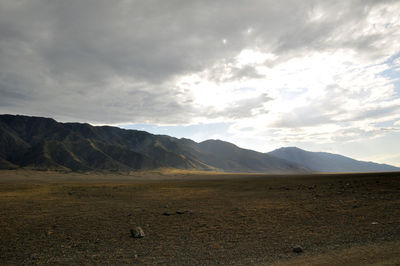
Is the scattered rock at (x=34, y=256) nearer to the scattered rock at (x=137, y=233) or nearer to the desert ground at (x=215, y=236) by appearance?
the desert ground at (x=215, y=236)

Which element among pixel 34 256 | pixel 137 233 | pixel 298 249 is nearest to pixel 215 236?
pixel 137 233

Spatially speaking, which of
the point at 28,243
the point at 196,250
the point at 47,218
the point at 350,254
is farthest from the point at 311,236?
the point at 47,218

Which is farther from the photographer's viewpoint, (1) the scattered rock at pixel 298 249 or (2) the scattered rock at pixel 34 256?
(2) the scattered rock at pixel 34 256

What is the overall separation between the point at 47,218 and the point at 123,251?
12.1 metres

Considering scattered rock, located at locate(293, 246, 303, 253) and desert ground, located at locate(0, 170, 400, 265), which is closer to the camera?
desert ground, located at locate(0, 170, 400, 265)

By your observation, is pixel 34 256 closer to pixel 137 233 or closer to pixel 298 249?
pixel 137 233

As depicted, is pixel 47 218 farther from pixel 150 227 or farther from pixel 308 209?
pixel 308 209

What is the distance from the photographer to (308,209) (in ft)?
65.5

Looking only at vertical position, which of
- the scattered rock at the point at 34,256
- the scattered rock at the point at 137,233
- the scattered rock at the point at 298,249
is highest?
the scattered rock at the point at 298,249

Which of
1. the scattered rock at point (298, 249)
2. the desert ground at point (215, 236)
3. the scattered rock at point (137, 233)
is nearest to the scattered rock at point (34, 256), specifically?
the desert ground at point (215, 236)

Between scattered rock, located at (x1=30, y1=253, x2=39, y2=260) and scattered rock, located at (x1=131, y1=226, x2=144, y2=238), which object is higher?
scattered rock, located at (x1=131, y1=226, x2=144, y2=238)

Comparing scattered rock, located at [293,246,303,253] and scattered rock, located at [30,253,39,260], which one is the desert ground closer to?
scattered rock, located at [30,253,39,260]

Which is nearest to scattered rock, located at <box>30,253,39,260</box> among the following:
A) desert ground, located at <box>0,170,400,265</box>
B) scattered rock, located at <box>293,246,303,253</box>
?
desert ground, located at <box>0,170,400,265</box>

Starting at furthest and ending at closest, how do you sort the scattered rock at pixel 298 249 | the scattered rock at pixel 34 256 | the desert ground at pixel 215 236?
the scattered rock at pixel 34 256 → the scattered rock at pixel 298 249 → the desert ground at pixel 215 236
